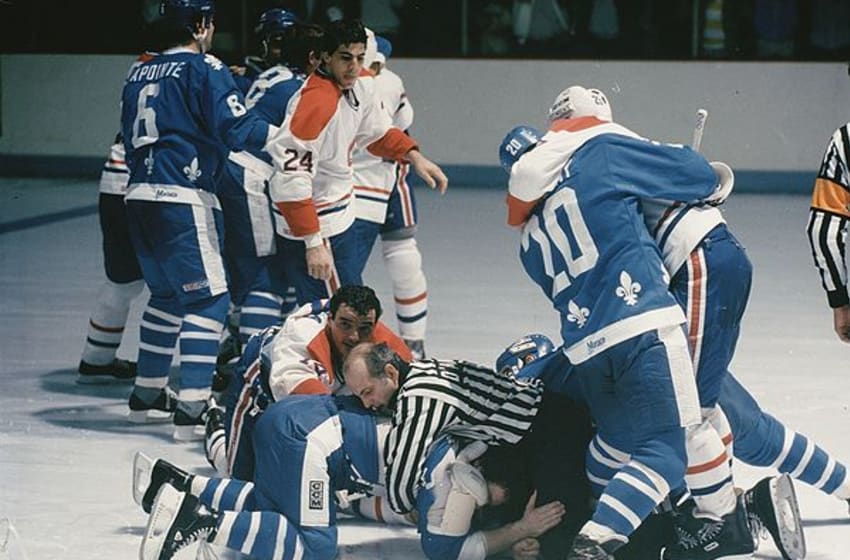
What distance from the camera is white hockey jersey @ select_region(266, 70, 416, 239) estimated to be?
15.6ft

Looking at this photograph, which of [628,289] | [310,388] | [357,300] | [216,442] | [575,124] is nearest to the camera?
[628,289]

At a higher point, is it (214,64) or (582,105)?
(582,105)

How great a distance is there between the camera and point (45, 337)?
620cm

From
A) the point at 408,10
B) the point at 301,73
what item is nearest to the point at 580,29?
the point at 408,10

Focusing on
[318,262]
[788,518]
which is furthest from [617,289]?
[318,262]

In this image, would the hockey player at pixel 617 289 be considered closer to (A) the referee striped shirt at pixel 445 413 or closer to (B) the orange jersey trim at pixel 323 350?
(A) the referee striped shirt at pixel 445 413

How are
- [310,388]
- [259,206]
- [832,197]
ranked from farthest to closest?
[259,206] < [310,388] < [832,197]

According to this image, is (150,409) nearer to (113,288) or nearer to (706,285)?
(113,288)

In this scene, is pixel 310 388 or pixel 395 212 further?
pixel 395 212

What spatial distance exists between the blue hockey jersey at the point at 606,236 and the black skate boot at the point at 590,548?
0.37 metres

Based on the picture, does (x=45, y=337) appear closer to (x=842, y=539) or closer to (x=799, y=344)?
(x=799, y=344)

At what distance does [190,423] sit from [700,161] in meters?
1.82

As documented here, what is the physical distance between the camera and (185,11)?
4.91 metres

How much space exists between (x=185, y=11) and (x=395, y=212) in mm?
1142
